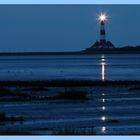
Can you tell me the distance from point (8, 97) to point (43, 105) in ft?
13.5

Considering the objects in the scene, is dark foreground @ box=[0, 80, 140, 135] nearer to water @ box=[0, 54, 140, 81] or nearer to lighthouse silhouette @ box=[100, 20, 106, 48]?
water @ box=[0, 54, 140, 81]

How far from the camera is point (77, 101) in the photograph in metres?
28.5

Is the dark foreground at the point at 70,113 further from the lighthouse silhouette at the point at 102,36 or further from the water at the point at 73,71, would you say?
the lighthouse silhouette at the point at 102,36

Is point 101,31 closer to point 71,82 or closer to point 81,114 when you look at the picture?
point 71,82

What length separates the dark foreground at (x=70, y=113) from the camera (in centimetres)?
1927

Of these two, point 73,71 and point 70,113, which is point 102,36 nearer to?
point 73,71

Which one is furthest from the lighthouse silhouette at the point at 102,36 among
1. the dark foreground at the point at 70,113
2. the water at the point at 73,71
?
the dark foreground at the point at 70,113

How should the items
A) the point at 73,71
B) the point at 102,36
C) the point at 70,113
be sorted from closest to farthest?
the point at 70,113, the point at 73,71, the point at 102,36

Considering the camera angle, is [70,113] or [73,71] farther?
[73,71]

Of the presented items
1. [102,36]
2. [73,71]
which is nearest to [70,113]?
[73,71]

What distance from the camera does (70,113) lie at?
2398cm

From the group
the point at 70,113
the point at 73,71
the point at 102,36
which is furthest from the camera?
the point at 102,36

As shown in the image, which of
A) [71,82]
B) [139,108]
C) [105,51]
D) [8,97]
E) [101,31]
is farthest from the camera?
[105,51]

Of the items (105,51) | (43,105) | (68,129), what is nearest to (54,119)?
(68,129)
